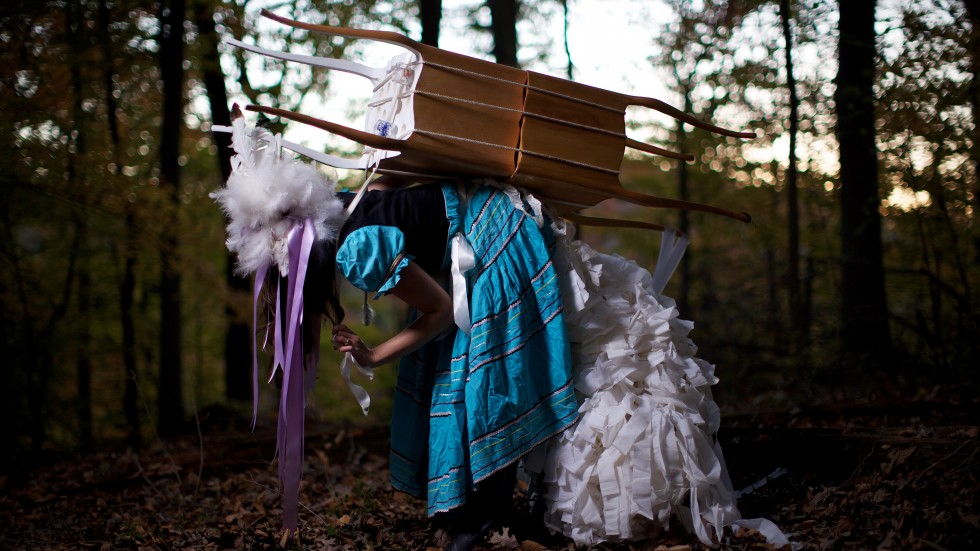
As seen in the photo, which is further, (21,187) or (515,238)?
(21,187)

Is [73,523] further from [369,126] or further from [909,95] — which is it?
[909,95]

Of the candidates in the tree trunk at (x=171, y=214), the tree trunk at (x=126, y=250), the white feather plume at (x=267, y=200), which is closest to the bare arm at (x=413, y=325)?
the white feather plume at (x=267, y=200)

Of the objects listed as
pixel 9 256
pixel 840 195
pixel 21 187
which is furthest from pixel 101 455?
pixel 840 195

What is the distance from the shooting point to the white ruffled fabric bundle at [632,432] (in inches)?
92.4

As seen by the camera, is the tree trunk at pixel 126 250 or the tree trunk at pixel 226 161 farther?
the tree trunk at pixel 226 161

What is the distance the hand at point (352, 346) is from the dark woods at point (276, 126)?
1.70 metres

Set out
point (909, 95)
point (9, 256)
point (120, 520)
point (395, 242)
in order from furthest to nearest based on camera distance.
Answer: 1. point (9, 256)
2. point (909, 95)
3. point (120, 520)
4. point (395, 242)

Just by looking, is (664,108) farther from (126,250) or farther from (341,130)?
(126,250)

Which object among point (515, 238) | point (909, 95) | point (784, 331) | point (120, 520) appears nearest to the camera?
point (515, 238)

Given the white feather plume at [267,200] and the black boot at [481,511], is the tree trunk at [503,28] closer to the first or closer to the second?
the white feather plume at [267,200]

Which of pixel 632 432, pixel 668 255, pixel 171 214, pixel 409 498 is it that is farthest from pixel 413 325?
pixel 171 214

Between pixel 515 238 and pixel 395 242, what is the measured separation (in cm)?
48

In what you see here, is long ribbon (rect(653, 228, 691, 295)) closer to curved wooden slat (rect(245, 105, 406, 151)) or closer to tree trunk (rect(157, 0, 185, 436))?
curved wooden slat (rect(245, 105, 406, 151))

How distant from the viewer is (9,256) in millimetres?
4875
